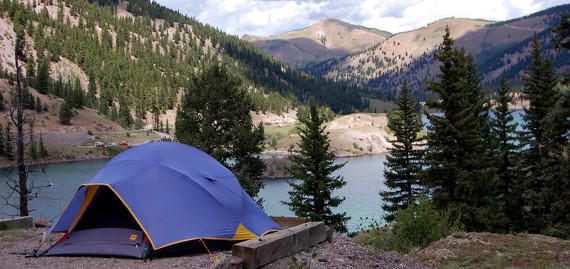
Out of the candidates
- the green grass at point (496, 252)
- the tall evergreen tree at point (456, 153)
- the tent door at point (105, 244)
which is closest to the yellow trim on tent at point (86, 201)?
the tent door at point (105, 244)

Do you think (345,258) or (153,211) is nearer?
(345,258)

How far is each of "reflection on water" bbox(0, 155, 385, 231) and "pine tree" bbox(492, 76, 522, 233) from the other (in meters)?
9.51

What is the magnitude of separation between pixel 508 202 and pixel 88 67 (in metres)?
166

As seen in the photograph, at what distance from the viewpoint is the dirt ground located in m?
9.59

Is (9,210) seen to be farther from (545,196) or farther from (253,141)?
(545,196)

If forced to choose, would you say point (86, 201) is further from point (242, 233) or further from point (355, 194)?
point (355, 194)

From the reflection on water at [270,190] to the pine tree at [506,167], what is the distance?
951 cm

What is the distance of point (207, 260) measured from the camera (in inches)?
393

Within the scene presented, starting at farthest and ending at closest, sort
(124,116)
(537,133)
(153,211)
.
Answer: (124,116), (537,133), (153,211)

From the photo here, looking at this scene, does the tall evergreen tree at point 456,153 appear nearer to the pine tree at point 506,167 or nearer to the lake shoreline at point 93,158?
the pine tree at point 506,167

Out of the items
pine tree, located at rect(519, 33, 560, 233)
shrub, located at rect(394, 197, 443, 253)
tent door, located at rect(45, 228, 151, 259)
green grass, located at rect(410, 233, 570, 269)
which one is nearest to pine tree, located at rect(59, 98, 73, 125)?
pine tree, located at rect(519, 33, 560, 233)

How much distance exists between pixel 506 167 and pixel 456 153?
8.36 m

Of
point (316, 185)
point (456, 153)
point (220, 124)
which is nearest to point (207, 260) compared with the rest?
point (456, 153)

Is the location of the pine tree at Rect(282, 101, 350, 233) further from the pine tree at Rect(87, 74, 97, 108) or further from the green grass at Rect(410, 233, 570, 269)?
the pine tree at Rect(87, 74, 97, 108)
